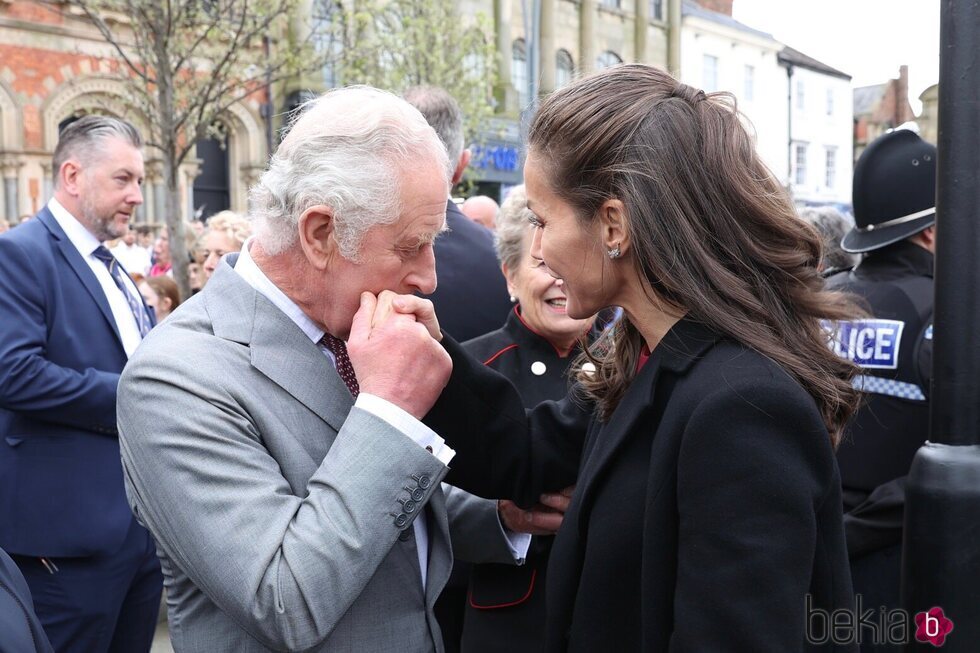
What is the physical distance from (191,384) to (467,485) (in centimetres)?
81

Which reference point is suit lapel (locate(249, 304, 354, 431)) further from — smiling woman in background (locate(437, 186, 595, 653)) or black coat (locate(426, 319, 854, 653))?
smiling woman in background (locate(437, 186, 595, 653))

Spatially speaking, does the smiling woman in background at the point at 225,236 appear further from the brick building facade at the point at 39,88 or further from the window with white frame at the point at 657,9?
the window with white frame at the point at 657,9

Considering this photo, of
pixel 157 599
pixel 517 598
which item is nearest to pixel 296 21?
pixel 157 599

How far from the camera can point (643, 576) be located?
1.65 metres

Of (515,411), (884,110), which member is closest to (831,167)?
(884,110)

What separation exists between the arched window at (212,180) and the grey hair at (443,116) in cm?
1641

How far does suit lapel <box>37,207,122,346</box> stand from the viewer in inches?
146

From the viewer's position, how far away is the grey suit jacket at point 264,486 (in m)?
1.61

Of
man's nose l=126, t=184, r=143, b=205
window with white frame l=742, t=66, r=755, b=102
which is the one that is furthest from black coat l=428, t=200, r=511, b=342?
window with white frame l=742, t=66, r=755, b=102

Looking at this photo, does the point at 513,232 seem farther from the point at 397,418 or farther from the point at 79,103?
the point at 79,103

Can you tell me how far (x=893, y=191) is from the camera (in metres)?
3.66

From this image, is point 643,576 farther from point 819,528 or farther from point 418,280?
point 418,280

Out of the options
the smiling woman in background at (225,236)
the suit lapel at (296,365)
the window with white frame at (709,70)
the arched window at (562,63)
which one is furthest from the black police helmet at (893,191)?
the window with white frame at (709,70)

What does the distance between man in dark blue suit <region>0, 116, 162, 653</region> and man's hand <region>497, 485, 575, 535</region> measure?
181 cm
